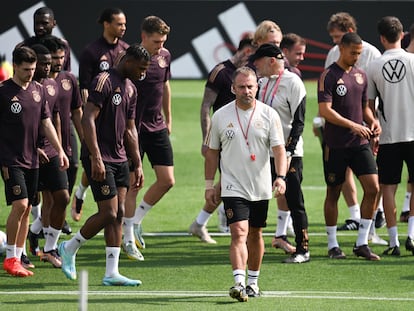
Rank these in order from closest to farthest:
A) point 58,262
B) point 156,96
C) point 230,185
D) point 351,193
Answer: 1. point 230,185
2. point 58,262
3. point 156,96
4. point 351,193

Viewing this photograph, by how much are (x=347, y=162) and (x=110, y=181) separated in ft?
10.1

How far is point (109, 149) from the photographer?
1147 cm

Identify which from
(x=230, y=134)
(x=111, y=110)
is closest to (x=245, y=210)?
(x=230, y=134)

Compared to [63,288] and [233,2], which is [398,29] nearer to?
[63,288]

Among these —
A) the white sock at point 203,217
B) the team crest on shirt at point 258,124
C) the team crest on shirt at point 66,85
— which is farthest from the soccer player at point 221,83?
the team crest on shirt at point 258,124

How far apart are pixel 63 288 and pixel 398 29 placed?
198 inches

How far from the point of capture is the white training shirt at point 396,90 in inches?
527

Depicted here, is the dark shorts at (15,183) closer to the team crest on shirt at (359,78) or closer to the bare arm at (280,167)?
the bare arm at (280,167)

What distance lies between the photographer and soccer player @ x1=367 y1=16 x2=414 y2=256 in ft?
43.9

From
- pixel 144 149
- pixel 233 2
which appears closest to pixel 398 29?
pixel 144 149

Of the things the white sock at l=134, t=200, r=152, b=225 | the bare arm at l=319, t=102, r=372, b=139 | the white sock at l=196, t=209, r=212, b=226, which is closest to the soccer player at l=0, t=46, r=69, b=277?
the white sock at l=134, t=200, r=152, b=225

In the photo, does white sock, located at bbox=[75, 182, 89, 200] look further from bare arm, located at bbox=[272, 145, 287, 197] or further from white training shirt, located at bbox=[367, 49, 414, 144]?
bare arm, located at bbox=[272, 145, 287, 197]

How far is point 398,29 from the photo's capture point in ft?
43.8

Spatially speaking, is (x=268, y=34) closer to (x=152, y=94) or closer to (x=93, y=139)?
(x=152, y=94)
